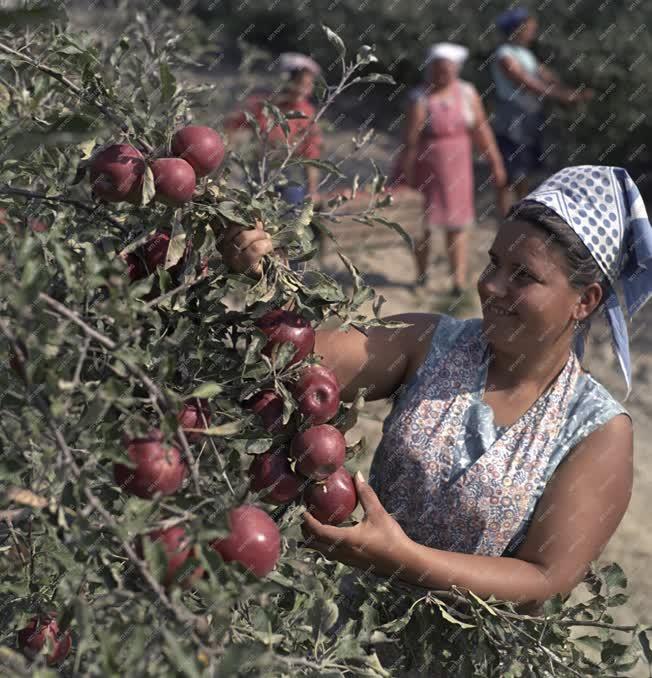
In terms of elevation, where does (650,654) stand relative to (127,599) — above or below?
below

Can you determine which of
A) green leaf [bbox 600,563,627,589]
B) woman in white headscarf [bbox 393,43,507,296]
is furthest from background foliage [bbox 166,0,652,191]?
green leaf [bbox 600,563,627,589]

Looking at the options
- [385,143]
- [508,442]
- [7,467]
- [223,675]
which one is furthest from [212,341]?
[385,143]

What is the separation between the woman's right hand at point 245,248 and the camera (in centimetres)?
138

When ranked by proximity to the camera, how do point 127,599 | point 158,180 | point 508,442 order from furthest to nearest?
point 508,442 → point 158,180 → point 127,599

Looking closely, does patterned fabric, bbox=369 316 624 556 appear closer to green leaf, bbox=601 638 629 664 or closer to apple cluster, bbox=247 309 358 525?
green leaf, bbox=601 638 629 664

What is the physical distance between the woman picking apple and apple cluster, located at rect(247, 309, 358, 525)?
1.32 ft

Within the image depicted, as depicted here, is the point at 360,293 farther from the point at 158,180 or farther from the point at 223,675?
the point at 223,675

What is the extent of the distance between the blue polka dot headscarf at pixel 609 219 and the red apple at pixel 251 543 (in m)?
1.00

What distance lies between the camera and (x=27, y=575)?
1388 millimetres

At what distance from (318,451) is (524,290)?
67 centimetres

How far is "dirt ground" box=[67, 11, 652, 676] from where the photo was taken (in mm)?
3795

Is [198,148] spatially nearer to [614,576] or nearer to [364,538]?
[364,538]

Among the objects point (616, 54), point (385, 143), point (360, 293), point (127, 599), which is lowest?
point (385, 143)

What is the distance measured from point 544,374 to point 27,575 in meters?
1.13
